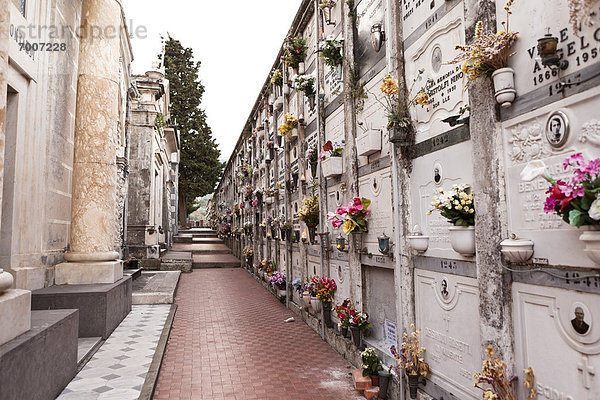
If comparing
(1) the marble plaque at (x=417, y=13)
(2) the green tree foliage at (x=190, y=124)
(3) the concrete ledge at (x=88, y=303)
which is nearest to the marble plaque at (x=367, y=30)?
(1) the marble plaque at (x=417, y=13)

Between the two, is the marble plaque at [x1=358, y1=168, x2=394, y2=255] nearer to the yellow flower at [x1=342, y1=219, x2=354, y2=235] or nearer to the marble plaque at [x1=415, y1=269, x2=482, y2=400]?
the yellow flower at [x1=342, y1=219, x2=354, y2=235]

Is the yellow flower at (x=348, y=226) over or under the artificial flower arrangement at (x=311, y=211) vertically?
under

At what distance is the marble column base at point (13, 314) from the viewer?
365cm

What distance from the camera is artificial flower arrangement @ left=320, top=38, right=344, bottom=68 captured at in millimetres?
7129

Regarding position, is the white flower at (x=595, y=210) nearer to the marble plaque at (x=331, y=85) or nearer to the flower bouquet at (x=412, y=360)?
the flower bouquet at (x=412, y=360)

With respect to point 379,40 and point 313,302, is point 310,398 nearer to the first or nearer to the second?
point 313,302

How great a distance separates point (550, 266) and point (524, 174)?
30.7 inches

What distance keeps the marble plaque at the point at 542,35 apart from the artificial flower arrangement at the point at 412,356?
290 centimetres

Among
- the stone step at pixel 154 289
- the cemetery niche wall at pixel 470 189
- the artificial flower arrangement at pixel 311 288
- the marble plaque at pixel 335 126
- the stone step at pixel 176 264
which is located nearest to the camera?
the cemetery niche wall at pixel 470 189

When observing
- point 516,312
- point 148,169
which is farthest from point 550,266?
point 148,169

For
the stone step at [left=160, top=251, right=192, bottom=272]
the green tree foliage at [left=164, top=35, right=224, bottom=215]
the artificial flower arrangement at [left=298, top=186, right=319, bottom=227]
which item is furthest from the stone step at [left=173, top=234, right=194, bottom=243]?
the artificial flower arrangement at [left=298, top=186, right=319, bottom=227]

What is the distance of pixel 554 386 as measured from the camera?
2.91m

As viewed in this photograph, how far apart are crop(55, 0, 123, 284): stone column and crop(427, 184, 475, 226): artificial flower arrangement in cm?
631

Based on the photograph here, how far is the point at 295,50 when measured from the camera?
991cm
